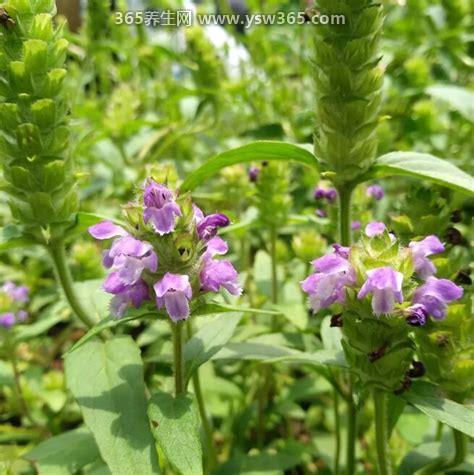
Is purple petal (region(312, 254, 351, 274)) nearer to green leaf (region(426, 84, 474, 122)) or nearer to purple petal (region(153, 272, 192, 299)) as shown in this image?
purple petal (region(153, 272, 192, 299))

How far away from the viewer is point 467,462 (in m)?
1.80

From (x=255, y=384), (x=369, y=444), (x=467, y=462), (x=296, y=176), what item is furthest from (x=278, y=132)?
(x=467, y=462)

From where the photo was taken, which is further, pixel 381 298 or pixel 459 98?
pixel 459 98

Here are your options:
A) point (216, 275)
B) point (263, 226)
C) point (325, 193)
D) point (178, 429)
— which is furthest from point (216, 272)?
point (263, 226)

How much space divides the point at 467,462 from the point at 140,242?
A: 114 cm

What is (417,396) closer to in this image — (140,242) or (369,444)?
(140,242)

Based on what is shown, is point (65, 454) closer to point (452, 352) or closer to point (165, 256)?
point (165, 256)

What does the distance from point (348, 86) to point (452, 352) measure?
2.41 feet

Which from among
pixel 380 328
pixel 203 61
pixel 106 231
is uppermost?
pixel 203 61

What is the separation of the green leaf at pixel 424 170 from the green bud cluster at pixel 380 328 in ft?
1.00

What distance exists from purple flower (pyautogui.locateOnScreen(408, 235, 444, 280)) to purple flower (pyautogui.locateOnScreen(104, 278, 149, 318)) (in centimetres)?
62

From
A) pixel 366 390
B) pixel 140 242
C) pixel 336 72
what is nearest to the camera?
pixel 140 242

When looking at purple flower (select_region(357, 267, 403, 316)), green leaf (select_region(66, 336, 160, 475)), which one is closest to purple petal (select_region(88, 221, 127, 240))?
green leaf (select_region(66, 336, 160, 475))

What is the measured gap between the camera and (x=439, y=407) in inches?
56.7
